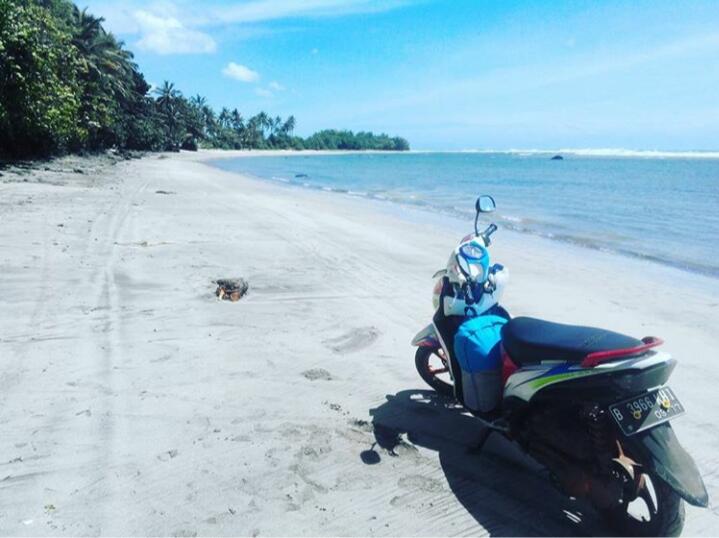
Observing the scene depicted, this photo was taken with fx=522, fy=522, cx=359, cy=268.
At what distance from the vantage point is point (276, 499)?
2846mm

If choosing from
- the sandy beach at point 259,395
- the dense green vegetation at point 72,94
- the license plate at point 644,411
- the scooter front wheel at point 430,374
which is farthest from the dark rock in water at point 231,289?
the dense green vegetation at point 72,94

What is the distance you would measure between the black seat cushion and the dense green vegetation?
19419 millimetres

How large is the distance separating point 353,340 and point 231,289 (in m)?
1.99

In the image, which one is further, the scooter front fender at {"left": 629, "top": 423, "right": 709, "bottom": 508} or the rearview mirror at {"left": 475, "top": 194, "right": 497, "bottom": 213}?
the rearview mirror at {"left": 475, "top": 194, "right": 497, "bottom": 213}

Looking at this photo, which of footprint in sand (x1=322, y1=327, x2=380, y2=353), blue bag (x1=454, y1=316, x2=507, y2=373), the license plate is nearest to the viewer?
the license plate

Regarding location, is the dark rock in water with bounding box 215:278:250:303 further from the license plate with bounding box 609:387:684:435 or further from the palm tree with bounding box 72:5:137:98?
the palm tree with bounding box 72:5:137:98

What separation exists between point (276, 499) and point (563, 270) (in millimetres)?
8086

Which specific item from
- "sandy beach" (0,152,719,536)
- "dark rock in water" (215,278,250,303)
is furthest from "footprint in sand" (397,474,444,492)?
"dark rock in water" (215,278,250,303)

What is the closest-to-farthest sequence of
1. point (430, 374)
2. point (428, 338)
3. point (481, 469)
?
point (481, 469) → point (428, 338) → point (430, 374)

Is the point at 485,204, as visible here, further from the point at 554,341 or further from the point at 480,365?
the point at 554,341

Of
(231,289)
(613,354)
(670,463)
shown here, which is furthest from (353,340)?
(670,463)

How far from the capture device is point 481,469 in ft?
10.6

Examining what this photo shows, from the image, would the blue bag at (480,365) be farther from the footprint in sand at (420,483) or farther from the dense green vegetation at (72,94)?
the dense green vegetation at (72,94)

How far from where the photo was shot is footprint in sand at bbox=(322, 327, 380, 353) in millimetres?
5117
